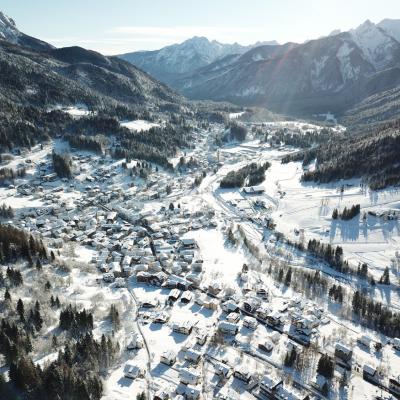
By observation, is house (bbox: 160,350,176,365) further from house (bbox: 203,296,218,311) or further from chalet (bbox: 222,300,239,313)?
chalet (bbox: 222,300,239,313)

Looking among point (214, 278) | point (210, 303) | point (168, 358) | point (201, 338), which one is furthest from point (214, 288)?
point (168, 358)

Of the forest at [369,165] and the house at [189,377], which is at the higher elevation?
the forest at [369,165]

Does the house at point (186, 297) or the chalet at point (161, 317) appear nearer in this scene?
the chalet at point (161, 317)

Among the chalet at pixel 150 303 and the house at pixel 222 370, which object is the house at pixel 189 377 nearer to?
the house at pixel 222 370

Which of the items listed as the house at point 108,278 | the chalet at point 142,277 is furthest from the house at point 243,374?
the house at point 108,278

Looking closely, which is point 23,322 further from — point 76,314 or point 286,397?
point 286,397

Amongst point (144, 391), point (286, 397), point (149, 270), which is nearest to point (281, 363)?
point (286, 397)

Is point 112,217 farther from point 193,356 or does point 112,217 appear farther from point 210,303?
point 193,356
